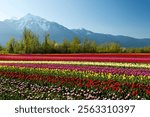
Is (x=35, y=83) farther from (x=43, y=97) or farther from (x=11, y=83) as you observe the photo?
(x=43, y=97)

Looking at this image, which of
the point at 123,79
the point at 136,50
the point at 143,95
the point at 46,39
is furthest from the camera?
the point at 46,39

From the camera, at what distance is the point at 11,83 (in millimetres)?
14961

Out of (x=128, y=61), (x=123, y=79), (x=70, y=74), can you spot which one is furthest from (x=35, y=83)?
(x=128, y=61)

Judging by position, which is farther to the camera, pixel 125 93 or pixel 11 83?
pixel 11 83

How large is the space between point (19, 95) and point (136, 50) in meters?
48.4

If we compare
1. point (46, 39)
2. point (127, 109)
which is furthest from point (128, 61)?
point (46, 39)

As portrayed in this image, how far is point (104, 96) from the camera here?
11.7 metres

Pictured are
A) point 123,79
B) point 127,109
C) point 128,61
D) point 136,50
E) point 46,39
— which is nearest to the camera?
point 127,109

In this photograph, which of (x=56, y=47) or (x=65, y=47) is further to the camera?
(x=65, y=47)

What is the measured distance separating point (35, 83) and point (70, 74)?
7.75 feet

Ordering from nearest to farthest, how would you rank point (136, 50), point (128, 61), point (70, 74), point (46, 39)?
point (70, 74) → point (128, 61) → point (136, 50) → point (46, 39)

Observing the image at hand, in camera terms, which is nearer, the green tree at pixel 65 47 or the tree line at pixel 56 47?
the tree line at pixel 56 47

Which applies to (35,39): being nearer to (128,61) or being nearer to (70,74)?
(128,61)

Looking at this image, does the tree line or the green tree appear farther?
the green tree
